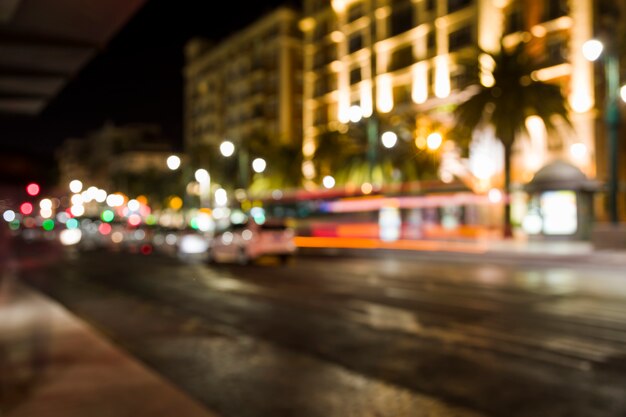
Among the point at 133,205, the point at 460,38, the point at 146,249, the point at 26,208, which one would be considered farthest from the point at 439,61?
the point at 133,205

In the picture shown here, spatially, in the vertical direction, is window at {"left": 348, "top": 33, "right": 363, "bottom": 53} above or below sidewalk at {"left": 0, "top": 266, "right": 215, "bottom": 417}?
above

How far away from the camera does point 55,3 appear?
3.76 m

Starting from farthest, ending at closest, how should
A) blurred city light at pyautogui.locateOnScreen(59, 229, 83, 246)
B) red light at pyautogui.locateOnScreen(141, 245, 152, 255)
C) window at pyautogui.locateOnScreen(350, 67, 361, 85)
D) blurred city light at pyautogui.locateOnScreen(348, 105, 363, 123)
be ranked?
window at pyautogui.locateOnScreen(350, 67, 361, 85) → blurred city light at pyautogui.locateOnScreen(348, 105, 363, 123) → blurred city light at pyautogui.locateOnScreen(59, 229, 83, 246) → red light at pyautogui.locateOnScreen(141, 245, 152, 255)

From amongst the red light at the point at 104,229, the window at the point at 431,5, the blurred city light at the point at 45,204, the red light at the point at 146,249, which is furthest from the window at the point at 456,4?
the blurred city light at the point at 45,204

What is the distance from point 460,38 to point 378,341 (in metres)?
47.0

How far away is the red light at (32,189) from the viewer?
17.5 feet

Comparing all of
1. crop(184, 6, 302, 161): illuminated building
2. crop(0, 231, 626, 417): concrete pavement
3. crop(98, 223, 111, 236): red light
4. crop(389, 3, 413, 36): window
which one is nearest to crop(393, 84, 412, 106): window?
crop(389, 3, 413, 36): window

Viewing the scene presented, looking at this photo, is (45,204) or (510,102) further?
(510,102)

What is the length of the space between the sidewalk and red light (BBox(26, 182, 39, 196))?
1.86 metres

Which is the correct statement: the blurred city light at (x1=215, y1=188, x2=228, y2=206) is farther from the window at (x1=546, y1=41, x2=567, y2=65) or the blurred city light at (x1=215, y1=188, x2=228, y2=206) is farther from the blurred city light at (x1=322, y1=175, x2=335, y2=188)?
the window at (x1=546, y1=41, x2=567, y2=65)

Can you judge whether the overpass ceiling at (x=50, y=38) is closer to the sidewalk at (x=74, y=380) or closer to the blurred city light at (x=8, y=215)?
the blurred city light at (x=8, y=215)

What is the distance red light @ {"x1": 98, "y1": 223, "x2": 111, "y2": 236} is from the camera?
39.7 m

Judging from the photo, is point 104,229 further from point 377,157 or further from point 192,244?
point 377,157

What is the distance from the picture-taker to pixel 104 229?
39.8m
